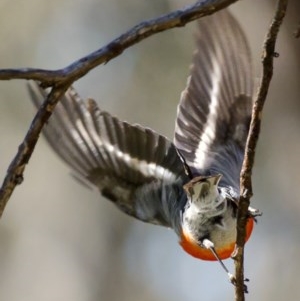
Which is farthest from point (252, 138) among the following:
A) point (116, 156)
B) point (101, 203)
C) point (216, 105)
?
point (101, 203)

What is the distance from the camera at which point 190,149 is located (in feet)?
8.92

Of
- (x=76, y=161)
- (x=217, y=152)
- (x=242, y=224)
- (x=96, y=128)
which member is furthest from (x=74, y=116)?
(x=242, y=224)

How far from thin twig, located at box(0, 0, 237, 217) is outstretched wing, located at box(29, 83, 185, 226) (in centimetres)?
66

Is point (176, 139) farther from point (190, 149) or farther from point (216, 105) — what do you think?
point (216, 105)

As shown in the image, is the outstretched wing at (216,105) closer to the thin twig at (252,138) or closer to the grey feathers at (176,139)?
the grey feathers at (176,139)

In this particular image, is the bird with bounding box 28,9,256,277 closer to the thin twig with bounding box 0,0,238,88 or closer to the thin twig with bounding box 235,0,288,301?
the thin twig with bounding box 235,0,288,301

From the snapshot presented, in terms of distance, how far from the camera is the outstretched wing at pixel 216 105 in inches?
104

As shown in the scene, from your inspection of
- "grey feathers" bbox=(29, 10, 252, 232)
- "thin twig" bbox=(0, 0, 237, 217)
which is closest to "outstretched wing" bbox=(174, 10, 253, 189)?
"grey feathers" bbox=(29, 10, 252, 232)

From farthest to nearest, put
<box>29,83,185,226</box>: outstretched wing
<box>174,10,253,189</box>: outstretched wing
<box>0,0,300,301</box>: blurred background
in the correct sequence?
<box>0,0,300,301</box>: blurred background → <box>174,10,253,189</box>: outstretched wing → <box>29,83,185,226</box>: outstretched wing

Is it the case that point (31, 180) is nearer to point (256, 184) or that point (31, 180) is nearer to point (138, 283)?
point (138, 283)

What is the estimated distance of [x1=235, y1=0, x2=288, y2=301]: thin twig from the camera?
5.40 feet

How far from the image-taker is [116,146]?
253 centimetres

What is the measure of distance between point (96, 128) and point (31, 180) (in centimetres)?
455

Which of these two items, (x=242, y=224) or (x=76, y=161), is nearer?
(x=242, y=224)
